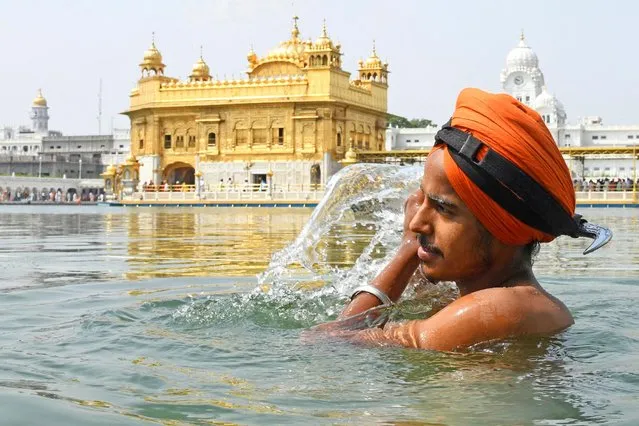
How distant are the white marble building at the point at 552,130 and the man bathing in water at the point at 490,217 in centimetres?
6409

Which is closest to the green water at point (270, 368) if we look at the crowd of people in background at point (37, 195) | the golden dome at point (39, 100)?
the crowd of people in background at point (37, 195)

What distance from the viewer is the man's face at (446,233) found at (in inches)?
100

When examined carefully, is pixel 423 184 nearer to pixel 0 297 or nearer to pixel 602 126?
pixel 0 297

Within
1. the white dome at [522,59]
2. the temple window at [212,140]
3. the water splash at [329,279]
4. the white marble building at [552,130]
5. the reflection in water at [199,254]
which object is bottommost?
the reflection in water at [199,254]

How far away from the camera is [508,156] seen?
2.49m

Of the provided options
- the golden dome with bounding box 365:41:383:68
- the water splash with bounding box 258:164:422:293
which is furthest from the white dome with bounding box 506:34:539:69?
the water splash with bounding box 258:164:422:293

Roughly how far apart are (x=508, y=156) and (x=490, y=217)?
170 millimetres

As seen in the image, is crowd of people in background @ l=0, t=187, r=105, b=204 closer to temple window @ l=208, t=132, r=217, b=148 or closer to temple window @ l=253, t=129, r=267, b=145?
temple window @ l=208, t=132, r=217, b=148

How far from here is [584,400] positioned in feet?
7.30

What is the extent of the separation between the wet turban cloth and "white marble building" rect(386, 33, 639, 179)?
64149 mm

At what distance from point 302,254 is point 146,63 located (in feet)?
155

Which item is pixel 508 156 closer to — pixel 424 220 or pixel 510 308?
pixel 424 220

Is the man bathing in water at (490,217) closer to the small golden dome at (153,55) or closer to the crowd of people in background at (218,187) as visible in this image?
the crowd of people in background at (218,187)

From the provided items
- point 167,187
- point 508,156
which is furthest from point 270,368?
point 167,187
